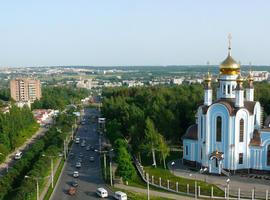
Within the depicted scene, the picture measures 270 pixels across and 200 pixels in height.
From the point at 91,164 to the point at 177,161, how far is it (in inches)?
320

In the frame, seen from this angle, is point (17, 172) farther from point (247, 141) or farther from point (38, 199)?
point (247, 141)

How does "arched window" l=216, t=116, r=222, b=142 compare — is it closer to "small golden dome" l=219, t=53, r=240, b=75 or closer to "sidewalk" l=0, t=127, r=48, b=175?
"small golden dome" l=219, t=53, r=240, b=75

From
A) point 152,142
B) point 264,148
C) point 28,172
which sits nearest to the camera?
point 28,172

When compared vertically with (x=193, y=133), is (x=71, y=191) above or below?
below

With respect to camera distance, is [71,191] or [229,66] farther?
[229,66]

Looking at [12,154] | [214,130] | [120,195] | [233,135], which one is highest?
[214,130]

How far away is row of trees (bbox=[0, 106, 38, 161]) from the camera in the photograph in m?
48.4

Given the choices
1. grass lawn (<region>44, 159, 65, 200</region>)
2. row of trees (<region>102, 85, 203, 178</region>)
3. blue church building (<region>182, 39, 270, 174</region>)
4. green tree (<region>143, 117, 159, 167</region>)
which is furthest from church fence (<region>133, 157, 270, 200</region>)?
grass lawn (<region>44, 159, 65, 200</region>)

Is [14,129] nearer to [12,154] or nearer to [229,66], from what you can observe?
[12,154]

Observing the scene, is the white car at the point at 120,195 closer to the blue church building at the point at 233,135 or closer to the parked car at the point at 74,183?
the parked car at the point at 74,183

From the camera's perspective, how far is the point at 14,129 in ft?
173

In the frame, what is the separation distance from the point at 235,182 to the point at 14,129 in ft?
98.2

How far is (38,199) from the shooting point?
30.0m

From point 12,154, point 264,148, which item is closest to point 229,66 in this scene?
point 264,148
